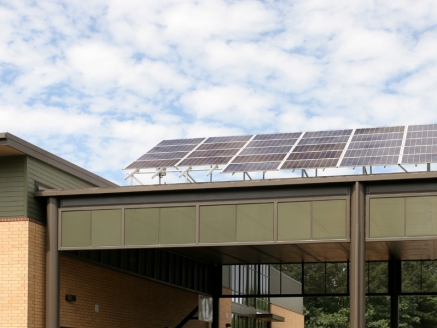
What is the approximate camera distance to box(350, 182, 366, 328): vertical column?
22.5 meters

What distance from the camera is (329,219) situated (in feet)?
76.8

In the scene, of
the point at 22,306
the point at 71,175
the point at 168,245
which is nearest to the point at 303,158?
the point at 168,245

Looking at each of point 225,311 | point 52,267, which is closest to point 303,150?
point 52,267

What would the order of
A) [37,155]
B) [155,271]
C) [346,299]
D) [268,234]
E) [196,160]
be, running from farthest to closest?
[346,299]
[155,271]
[196,160]
[37,155]
[268,234]

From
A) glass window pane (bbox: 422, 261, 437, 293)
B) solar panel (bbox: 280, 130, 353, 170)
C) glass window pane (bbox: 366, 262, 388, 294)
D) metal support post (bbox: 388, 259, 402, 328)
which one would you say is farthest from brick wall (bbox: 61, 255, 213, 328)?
glass window pane (bbox: 422, 261, 437, 293)

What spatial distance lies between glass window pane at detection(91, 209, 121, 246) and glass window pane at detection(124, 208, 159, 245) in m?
0.30

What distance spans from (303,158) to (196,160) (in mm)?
3975

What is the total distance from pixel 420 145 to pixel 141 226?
9.40 metres

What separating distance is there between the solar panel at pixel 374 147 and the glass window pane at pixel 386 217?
1953mm

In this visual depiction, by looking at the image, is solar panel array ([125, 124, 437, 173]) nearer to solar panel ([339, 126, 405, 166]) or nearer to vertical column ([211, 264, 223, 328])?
solar panel ([339, 126, 405, 166])

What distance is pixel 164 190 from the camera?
24.9 metres

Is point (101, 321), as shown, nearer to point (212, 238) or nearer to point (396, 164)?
point (212, 238)

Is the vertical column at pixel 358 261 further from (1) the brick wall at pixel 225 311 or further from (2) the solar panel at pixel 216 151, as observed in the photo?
(1) the brick wall at pixel 225 311

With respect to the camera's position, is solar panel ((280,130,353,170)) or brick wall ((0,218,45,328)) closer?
brick wall ((0,218,45,328))
